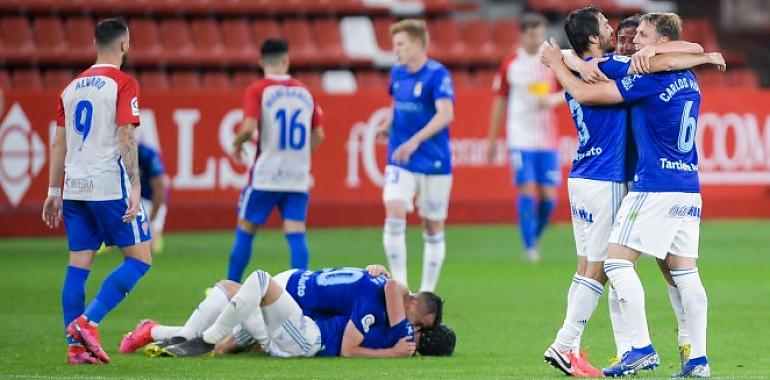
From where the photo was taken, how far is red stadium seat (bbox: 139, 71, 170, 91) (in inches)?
855

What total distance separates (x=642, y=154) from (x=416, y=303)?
1.86 meters

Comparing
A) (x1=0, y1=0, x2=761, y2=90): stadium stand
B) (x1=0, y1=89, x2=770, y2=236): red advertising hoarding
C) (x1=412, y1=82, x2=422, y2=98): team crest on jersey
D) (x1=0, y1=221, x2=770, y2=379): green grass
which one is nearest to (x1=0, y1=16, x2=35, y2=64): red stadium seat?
(x1=0, y1=0, x2=761, y2=90): stadium stand

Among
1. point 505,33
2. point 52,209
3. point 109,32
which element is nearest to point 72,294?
point 52,209

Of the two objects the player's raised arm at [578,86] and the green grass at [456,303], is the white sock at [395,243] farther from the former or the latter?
the player's raised arm at [578,86]

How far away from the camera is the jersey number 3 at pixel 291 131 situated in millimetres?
12633

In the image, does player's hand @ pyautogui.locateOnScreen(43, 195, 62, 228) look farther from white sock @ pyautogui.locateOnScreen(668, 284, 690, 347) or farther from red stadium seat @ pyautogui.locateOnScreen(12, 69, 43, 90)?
red stadium seat @ pyautogui.locateOnScreen(12, 69, 43, 90)

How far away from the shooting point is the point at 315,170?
2050cm

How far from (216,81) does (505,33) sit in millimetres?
5439

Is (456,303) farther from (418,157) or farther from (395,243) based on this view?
(418,157)

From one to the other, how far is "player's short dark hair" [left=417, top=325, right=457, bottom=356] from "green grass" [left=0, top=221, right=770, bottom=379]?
0.15m

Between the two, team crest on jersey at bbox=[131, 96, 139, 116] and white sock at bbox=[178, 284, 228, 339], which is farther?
white sock at bbox=[178, 284, 228, 339]

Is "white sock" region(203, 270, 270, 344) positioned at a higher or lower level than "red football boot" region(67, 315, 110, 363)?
higher

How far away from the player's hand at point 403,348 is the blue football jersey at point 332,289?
274 mm

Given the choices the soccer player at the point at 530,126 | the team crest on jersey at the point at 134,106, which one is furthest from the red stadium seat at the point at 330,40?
the team crest on jersey at the point at 134,106
